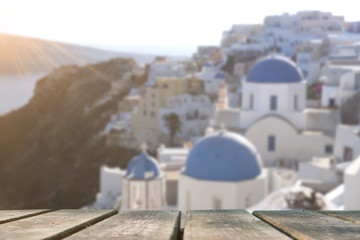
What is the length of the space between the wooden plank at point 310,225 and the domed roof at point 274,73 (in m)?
15.7

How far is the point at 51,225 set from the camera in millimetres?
1318

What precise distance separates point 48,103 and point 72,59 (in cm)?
1440

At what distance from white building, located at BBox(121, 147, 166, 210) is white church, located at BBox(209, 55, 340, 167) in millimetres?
5607

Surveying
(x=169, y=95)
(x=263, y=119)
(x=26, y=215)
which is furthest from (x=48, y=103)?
(x=26, y=215)

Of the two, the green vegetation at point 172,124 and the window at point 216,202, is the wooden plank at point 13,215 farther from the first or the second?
the green vegetation at point 172,124

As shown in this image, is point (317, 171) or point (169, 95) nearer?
point (317, 171)

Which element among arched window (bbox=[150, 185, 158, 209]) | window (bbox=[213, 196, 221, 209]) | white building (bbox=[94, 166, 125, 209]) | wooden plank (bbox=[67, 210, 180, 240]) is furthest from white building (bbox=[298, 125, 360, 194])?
wooden plank (bbox=[67, 210, 180, 240])

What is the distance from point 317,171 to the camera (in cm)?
1299

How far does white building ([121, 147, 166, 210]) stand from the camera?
472 inches

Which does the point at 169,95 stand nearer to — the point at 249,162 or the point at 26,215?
the point at 249,162

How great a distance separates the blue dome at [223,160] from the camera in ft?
35.8

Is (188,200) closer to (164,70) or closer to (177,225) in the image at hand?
(177,225)

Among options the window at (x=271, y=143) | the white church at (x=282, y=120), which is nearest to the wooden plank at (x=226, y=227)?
the white church at (x=282, y=120)

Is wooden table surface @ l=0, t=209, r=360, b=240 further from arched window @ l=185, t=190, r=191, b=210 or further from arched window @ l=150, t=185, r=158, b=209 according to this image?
arched window @ l=150, t=185, r=158, b=209
